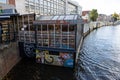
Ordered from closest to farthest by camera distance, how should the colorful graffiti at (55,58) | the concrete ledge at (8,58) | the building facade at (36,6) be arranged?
the concrete ledge at (8,58)
the colorful graffiti at (55,58)
the building facade at (36,6)

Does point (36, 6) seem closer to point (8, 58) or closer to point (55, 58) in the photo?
point (55, 58)

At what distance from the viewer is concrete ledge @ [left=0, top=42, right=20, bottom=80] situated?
1194 cm

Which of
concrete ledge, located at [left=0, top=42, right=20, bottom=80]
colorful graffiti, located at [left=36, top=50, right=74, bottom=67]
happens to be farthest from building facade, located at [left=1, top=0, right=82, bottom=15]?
colorful graffiti, located at [left=36, top=50, right=74, bottom=67]

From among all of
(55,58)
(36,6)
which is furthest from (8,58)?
(36,6)

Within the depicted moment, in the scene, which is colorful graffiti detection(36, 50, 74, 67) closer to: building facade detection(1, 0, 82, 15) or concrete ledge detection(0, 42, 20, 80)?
concrete ledge detection(0, 42, 20, 80)

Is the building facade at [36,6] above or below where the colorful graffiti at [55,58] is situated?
above

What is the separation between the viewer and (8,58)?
13133 millimetres

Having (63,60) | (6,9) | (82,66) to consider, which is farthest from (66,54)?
(6,9)

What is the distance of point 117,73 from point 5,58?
34.4ft

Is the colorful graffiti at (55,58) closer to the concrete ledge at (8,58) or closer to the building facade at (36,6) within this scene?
the concrete ledge at (8,58)

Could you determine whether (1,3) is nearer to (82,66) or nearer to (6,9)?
(6,9)

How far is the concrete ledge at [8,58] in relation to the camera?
11.9 meters

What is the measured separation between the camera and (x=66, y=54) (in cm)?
1364

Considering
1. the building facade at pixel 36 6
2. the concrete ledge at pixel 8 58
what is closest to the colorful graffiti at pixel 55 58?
the concrete ledge at pixel 8 58
